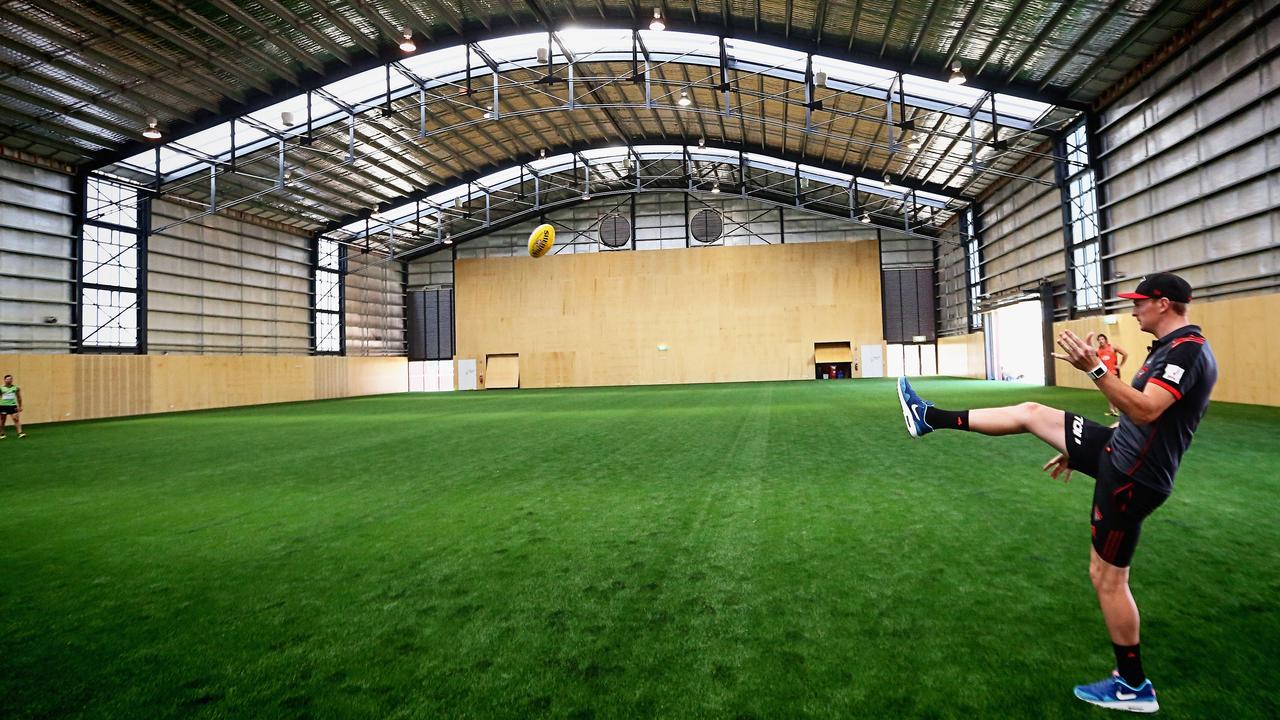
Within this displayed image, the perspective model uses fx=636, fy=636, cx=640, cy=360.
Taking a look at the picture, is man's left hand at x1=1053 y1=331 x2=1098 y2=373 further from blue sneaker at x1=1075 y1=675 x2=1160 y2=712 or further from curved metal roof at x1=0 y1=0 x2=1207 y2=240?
curved metal roof at x1=0 y1=0 x2=1207 y2=240

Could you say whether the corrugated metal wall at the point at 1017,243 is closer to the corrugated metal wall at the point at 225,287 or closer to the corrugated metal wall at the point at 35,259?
the corrugated metal wall at the point at 225,287

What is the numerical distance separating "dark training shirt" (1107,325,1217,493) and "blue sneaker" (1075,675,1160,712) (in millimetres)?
663

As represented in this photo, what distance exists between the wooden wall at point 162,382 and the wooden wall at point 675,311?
31.4 feet

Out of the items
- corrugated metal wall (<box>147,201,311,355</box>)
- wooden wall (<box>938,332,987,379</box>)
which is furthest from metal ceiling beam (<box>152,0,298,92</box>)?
wooden wall (<box>938,332,987,379</box>)

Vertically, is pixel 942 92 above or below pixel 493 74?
below

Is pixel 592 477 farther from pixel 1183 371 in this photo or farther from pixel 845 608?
pixel 1183 371

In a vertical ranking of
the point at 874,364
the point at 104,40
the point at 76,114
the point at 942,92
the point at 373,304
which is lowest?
the point at 874,364

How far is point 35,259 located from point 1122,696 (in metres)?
26.6

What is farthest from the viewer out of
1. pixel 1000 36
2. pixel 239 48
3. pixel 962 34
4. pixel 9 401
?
pixel 239 48

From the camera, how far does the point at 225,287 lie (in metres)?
25.9

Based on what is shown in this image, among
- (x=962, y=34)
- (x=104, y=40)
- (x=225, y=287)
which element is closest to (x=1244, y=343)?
(x=962, y=34)

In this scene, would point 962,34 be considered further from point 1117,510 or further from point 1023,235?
point 1117,510

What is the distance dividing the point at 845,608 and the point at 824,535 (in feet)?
4.23

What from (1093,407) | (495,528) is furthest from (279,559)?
(1093,407)
